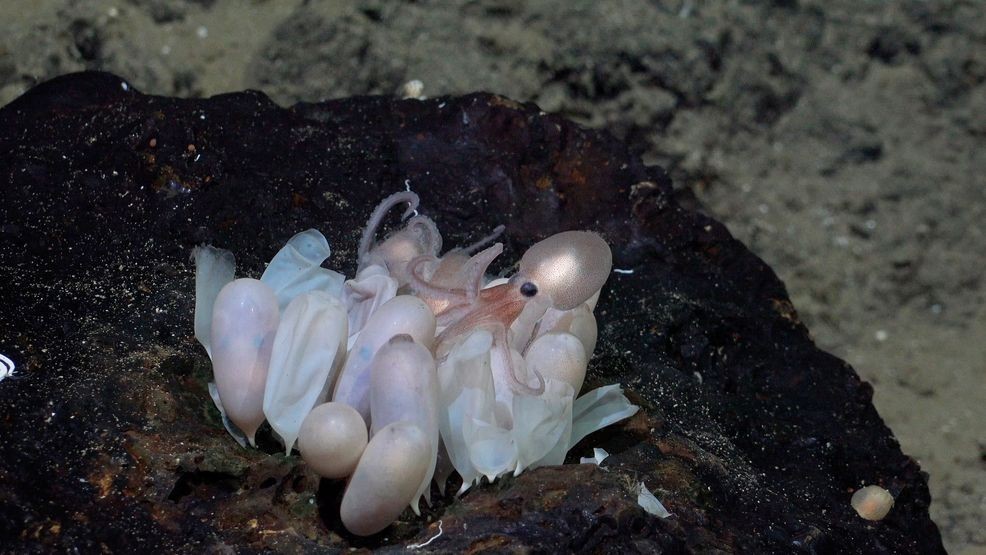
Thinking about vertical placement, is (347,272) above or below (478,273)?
below

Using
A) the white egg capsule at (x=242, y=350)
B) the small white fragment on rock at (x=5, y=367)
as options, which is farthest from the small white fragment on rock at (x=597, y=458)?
the small white fragment on rock at (x=5, y=367)

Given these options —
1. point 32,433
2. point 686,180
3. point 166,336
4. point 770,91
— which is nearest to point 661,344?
point 166,336

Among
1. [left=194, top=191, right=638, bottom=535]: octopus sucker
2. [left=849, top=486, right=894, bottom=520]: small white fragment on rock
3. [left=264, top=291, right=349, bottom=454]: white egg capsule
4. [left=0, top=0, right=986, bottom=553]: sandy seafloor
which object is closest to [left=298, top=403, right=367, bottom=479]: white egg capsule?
[left=194, top=191, right=638, bottom=535]: octopus sucker

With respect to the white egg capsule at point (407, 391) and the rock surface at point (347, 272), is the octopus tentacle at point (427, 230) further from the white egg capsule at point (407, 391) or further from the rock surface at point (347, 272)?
the white egg capsule at point (407, 391)

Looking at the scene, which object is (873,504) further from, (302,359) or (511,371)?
(302,359)

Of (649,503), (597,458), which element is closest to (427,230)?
(597,458)

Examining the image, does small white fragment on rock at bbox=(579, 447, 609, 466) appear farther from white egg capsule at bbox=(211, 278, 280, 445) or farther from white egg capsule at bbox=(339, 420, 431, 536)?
white egg capsule at bbox=(211, 278, 280, 445)

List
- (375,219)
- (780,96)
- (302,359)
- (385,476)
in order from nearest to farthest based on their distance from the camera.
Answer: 1. (385,476)
2. (302,359)
3. (375,219)
4. (780,96)

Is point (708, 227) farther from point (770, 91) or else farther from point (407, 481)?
point (770, 91)
